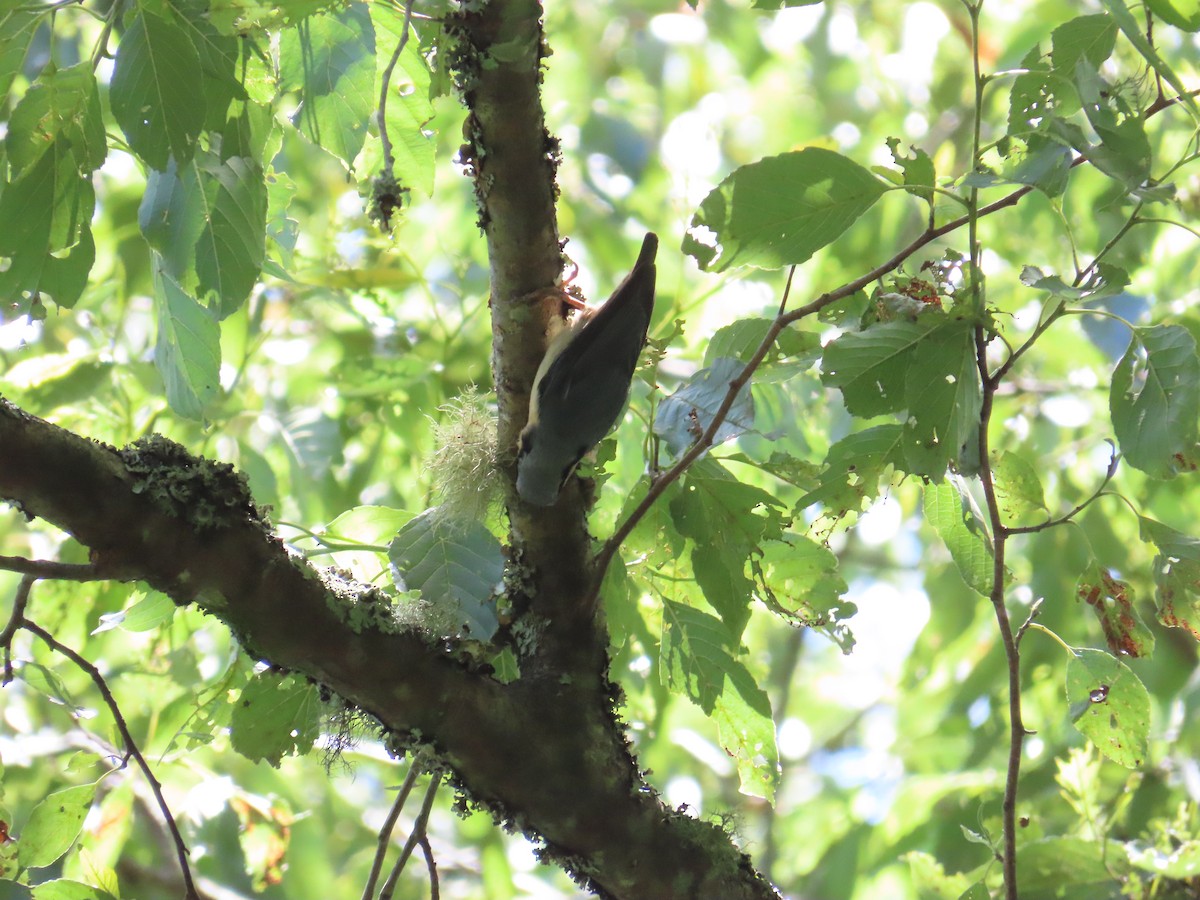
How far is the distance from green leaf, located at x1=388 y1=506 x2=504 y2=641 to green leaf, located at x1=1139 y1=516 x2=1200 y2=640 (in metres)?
1.10

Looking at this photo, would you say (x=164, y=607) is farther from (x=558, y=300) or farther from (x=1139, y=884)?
(x=1139, y=884)

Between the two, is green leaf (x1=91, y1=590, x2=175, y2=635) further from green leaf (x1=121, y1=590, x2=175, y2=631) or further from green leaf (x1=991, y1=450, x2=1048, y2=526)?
green leaf (x1=991, y1=450, x2=1048, y2=526)

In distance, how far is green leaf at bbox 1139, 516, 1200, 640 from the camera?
5.67 feet

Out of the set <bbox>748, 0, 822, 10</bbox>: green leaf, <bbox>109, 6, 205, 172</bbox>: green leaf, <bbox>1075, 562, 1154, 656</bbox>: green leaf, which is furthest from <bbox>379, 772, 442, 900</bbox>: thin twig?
<bbox>748, 0, 822, 10</bbox>: green leaf

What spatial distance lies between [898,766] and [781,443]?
8.42 feet

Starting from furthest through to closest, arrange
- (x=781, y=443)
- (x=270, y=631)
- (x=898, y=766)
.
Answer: (x=898, y=766) → (x=781, y=443) → (x=270, y=631)

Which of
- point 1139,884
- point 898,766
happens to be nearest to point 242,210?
point 1139,884

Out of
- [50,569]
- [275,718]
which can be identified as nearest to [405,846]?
[275,718]

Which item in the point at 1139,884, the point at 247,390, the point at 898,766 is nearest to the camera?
the point at 1139,884

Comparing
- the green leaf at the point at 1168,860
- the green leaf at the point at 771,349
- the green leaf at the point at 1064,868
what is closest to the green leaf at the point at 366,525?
the green leaf at the point at 771,349

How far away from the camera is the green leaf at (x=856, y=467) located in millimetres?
1734

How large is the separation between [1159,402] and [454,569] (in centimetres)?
116

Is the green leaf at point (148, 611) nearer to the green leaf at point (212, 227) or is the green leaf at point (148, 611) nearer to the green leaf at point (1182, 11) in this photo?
the green leaf at point (212, 227)

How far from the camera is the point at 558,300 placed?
1935mm
